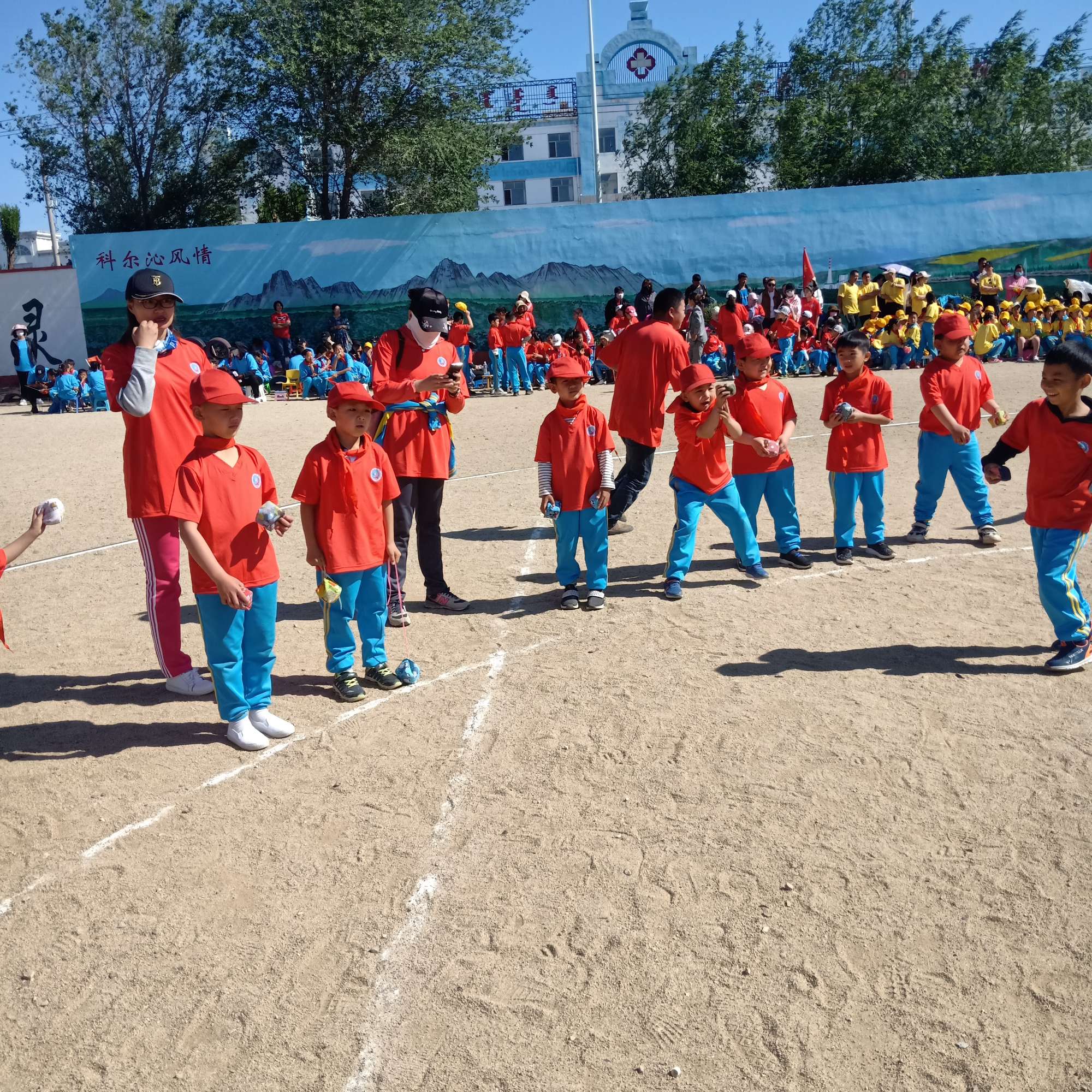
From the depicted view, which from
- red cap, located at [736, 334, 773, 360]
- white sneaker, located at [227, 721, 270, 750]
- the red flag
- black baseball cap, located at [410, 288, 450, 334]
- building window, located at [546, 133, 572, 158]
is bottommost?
white sneaker, located at [227, 721, 270, 750]

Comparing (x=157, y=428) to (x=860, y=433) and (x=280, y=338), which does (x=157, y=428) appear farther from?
(x=280, y=338)

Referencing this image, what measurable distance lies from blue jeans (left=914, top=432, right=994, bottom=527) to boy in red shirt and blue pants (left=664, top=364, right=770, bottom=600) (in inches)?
86.1

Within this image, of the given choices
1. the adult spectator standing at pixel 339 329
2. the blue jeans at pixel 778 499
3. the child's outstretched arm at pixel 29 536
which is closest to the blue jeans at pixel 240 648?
the child's outstretched arm at pixel 29 536

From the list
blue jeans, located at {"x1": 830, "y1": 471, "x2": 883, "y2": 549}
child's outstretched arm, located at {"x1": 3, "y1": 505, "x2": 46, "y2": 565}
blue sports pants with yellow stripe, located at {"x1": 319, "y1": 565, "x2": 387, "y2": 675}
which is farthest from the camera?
blue jeans, located at {"x1": 830, "y1": 471, "x2": 883, "y2": 549}

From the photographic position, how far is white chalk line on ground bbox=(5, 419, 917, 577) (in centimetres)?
979

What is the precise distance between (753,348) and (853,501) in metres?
1.59

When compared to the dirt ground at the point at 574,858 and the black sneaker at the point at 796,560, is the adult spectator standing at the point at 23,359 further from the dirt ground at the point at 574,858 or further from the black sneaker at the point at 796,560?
the black sneaker at the point at 796,560

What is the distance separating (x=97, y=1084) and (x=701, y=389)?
5910mm

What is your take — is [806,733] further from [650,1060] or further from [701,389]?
[701,389]

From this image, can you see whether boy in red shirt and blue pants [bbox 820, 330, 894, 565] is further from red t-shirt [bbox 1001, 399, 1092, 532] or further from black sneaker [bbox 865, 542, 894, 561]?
red t-shirt [bbox 1001, 399, 1092, 532]

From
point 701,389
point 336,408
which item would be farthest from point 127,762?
point 701,389

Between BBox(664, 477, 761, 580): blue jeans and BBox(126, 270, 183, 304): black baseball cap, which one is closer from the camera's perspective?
BBox(126, 270, 183, 304): black baseball cap

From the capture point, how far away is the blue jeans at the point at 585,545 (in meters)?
7.58

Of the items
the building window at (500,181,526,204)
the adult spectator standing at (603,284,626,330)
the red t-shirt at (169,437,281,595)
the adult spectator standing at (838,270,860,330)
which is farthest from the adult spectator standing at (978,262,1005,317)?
the building window at (500,181,526,204)
